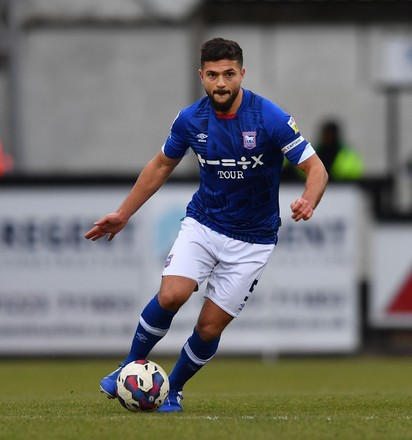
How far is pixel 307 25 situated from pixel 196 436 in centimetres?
1519

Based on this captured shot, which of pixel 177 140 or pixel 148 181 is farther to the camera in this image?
pixel 148 181

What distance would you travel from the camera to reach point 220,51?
27.0ft

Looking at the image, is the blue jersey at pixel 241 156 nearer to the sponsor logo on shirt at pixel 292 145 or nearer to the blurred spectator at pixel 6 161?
the sponsor logo on shirt at pixel 292 145

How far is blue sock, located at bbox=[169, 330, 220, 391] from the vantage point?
8.70 metres

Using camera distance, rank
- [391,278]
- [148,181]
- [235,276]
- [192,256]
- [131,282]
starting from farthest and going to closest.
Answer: [391,278] → [131,282] → [148,181] → [235,276] → [192,256]

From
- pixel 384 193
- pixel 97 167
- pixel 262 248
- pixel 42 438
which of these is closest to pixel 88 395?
pixel 262 248

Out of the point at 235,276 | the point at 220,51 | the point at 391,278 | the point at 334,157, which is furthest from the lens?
the point at 334,157

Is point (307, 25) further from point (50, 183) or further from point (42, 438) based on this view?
point (42, 438)

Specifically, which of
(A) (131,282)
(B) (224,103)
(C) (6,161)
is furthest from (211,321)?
(C) (6,161)

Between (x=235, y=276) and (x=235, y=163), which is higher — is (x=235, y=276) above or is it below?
below

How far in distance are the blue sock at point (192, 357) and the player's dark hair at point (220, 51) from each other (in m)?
1.75

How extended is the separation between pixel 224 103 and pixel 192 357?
1.64 metres

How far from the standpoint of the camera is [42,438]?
7.06m

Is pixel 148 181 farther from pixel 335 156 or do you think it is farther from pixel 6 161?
pixel 6 161
